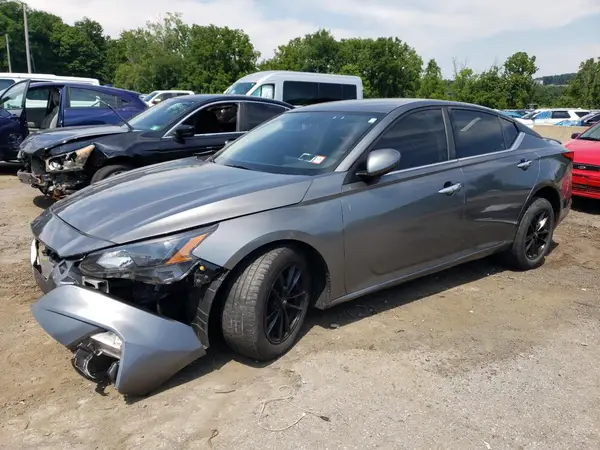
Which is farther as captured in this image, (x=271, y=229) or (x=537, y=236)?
(x=537, y=236)

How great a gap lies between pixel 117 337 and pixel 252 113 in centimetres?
531

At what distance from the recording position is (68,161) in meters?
A: 6.40

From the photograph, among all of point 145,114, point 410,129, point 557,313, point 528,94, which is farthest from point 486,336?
point 528,94

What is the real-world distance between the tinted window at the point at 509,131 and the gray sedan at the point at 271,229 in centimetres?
3

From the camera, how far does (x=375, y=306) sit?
4.21 meters

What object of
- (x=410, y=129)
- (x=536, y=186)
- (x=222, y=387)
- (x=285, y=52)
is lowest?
(x=222, y=387)

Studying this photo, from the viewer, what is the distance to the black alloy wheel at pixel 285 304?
3.22 meters

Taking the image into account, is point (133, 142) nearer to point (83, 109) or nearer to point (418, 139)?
point (83, 109)

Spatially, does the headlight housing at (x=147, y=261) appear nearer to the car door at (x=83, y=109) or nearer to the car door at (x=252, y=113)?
the car door at (x=252, y=113)

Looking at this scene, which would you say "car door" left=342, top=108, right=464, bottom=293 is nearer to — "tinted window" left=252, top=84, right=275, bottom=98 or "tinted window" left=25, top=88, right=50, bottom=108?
"tinted window" left=25, top=88, right=50, bottom=108

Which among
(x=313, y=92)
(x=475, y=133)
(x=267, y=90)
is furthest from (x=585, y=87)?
(x=475, y=133)

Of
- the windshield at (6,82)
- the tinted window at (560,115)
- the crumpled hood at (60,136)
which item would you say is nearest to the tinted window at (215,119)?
the crumpled hood at (60,136)

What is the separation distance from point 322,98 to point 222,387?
572 inches

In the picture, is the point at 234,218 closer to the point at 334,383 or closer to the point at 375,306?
the point at 334,383
